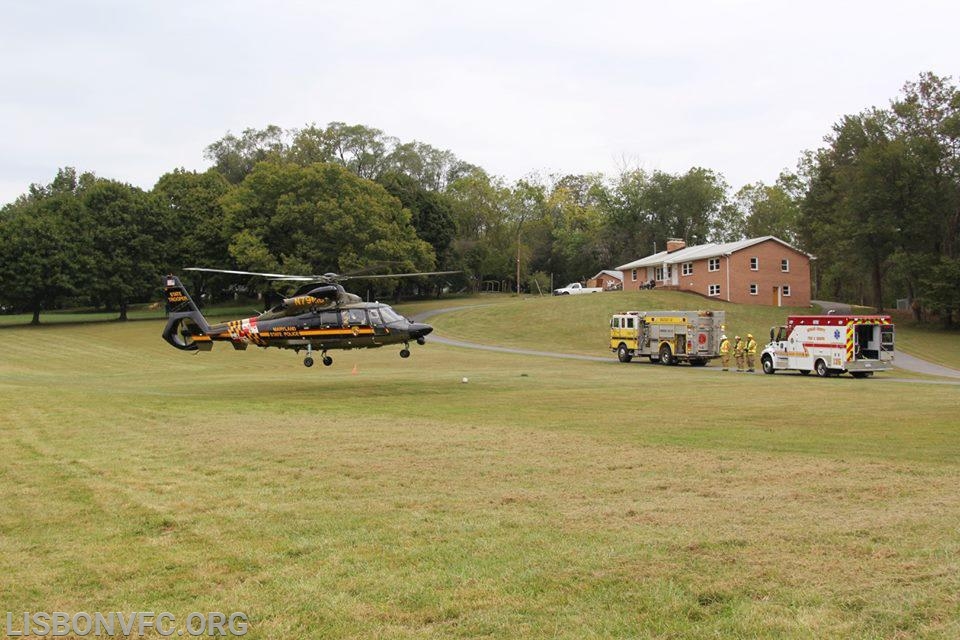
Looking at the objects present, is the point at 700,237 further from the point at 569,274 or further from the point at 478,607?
the point at 478,607

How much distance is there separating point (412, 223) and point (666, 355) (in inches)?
2012

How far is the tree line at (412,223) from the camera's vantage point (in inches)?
2420

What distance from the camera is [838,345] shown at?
34.3 metres

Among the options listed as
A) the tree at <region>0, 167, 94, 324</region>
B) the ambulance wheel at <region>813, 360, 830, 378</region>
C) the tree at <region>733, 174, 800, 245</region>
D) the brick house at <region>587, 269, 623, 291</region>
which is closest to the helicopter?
the ambulance wheel at <region>813, 360, 830, 378</region>

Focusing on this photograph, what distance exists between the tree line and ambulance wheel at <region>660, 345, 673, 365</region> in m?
28.0

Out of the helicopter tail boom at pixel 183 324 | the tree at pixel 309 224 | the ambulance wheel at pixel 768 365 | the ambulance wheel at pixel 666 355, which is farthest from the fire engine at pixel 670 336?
the tree at pixel 309 224

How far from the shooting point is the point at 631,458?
1236 cm

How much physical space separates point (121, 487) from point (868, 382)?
28.2 meters

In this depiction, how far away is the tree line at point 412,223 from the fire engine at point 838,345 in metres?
28.9

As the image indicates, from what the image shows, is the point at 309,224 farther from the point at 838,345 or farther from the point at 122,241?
the point at 838,345

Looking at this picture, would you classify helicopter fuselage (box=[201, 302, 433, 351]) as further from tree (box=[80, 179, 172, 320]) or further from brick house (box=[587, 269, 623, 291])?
brick house (box=[587, 269, 623, 291])

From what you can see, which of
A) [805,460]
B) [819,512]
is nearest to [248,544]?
[819,512]

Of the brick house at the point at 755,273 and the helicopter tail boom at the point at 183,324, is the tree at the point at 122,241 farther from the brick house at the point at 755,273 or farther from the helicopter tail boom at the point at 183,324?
the brick house at the point at 755,273

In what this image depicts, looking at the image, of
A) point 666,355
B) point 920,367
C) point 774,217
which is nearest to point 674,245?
point 774,217
